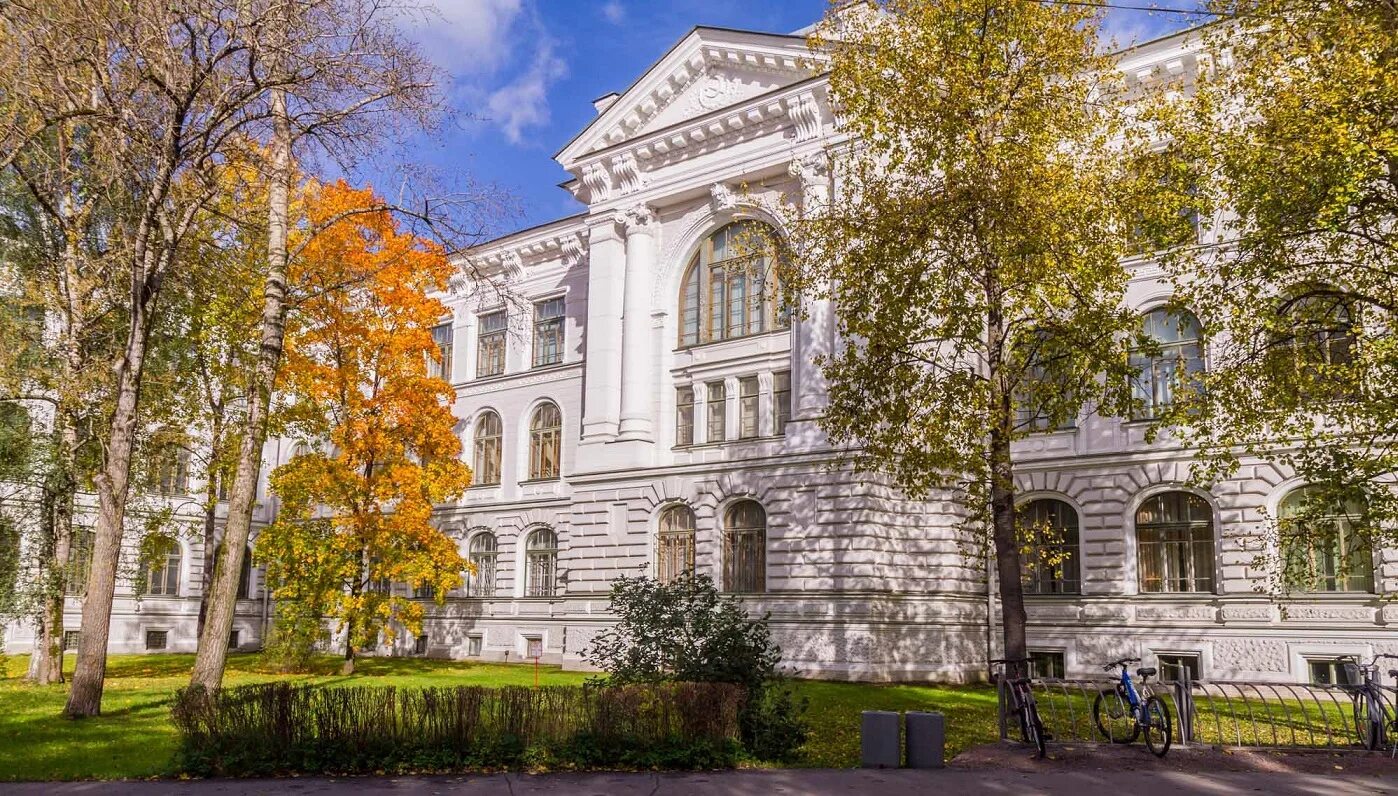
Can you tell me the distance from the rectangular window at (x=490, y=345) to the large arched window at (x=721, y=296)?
1109 centimetres

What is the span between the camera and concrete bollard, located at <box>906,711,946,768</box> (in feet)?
Result: 46.3

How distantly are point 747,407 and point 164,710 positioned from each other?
19010mm

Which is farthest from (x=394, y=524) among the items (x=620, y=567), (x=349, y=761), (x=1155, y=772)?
(x=1155, y=772)

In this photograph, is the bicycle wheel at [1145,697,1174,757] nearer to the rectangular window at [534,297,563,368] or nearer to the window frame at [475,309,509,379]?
the rectangular window at [534,297,563,368]

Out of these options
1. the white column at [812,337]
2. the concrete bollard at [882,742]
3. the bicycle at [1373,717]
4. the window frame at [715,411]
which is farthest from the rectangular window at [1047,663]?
the concrete bollard at [882,742]

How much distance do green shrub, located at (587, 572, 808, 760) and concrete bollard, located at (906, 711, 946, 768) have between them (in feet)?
4.69

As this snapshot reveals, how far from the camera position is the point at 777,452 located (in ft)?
108

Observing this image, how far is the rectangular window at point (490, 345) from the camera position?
45469 mm

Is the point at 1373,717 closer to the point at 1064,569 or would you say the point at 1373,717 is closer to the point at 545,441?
the point at 1064,569

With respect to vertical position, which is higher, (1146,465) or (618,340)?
(618,340)

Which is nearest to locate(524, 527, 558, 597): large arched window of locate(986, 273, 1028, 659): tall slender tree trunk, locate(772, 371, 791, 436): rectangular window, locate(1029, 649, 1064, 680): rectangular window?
locate(772, 371, 791, 436): rectangular window

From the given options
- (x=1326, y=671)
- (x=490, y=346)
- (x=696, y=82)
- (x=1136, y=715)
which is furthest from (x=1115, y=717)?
(x=490, y=346)

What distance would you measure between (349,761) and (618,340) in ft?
82.2

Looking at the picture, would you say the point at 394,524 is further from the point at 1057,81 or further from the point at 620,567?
the point at 1057,81
